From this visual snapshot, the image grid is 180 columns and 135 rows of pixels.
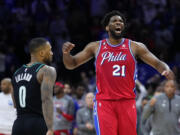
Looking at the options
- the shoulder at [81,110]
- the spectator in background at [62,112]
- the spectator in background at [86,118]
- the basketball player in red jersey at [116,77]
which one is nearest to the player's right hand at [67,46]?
the basketball player in red jersey at [116,77]

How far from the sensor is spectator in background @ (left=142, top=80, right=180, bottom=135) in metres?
8.97

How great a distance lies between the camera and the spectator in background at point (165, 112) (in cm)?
897

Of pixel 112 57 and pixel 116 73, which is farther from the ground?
pixel 112 57

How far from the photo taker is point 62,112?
10.6 m

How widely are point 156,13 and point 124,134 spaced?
981cm

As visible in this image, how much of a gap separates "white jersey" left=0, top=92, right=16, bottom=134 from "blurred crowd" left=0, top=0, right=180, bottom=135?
4.45 metres

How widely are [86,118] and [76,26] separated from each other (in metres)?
5.39

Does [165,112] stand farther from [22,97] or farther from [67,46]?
[22,97]

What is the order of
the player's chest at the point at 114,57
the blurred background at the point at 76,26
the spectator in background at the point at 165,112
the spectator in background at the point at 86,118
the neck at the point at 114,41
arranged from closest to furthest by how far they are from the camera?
1. the player's chest at the point at 114,57
2. the neck at the point at 114,41
3. the spectator in background at the point at 165,112
4. the spectator in background at the point at 86,118
5. the blurred background at the point at 76,26

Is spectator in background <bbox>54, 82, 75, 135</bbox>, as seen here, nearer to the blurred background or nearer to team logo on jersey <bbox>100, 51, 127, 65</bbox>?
the blurred background

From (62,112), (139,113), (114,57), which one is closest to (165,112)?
(139,113)

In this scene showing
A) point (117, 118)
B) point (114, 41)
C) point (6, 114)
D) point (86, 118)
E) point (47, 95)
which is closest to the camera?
point (47, 95)

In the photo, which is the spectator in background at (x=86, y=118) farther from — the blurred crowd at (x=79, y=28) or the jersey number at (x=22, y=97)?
the jersey number at (x=22, y=97)

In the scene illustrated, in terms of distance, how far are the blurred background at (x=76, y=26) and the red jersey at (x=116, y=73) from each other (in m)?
7.62
